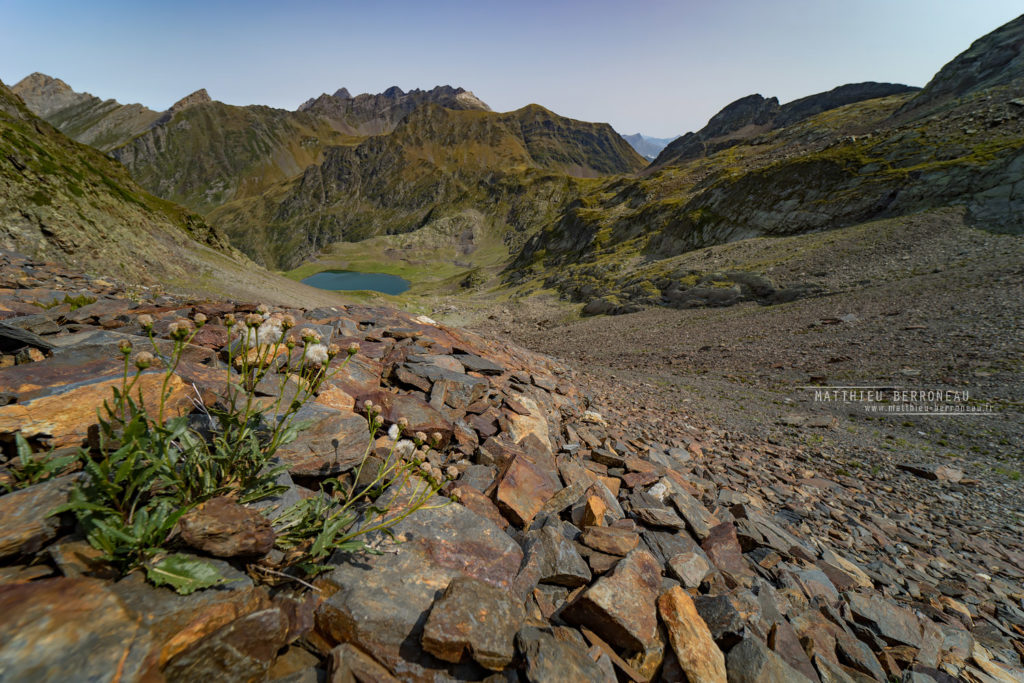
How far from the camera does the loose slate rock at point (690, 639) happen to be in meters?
3.02

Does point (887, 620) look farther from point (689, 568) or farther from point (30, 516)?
point (30, 516)

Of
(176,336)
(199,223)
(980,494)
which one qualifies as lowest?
(980,494)

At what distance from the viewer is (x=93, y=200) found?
28922 mm

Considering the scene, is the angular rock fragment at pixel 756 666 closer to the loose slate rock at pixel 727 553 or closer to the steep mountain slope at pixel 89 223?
the loose slate rock at pixel 727 553

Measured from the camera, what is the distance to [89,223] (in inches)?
1031

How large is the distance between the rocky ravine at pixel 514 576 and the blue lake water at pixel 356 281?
13758 cm

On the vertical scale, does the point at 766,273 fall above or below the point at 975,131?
below

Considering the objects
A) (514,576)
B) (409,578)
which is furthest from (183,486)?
(514,576)

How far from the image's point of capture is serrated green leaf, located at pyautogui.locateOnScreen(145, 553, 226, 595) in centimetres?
219

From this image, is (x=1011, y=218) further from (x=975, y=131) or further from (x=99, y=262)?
(x=99, y=262)

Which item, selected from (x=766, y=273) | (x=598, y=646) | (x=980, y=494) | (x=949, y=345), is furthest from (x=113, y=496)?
(x=766, y=273)

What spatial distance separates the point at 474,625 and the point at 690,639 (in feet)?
6.23

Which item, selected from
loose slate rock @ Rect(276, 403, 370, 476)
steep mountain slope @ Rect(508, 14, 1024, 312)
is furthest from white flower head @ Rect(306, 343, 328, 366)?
steep mountain slope @ Rect(508, 14, 1024, 312)

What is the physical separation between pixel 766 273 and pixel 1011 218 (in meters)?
18.4
